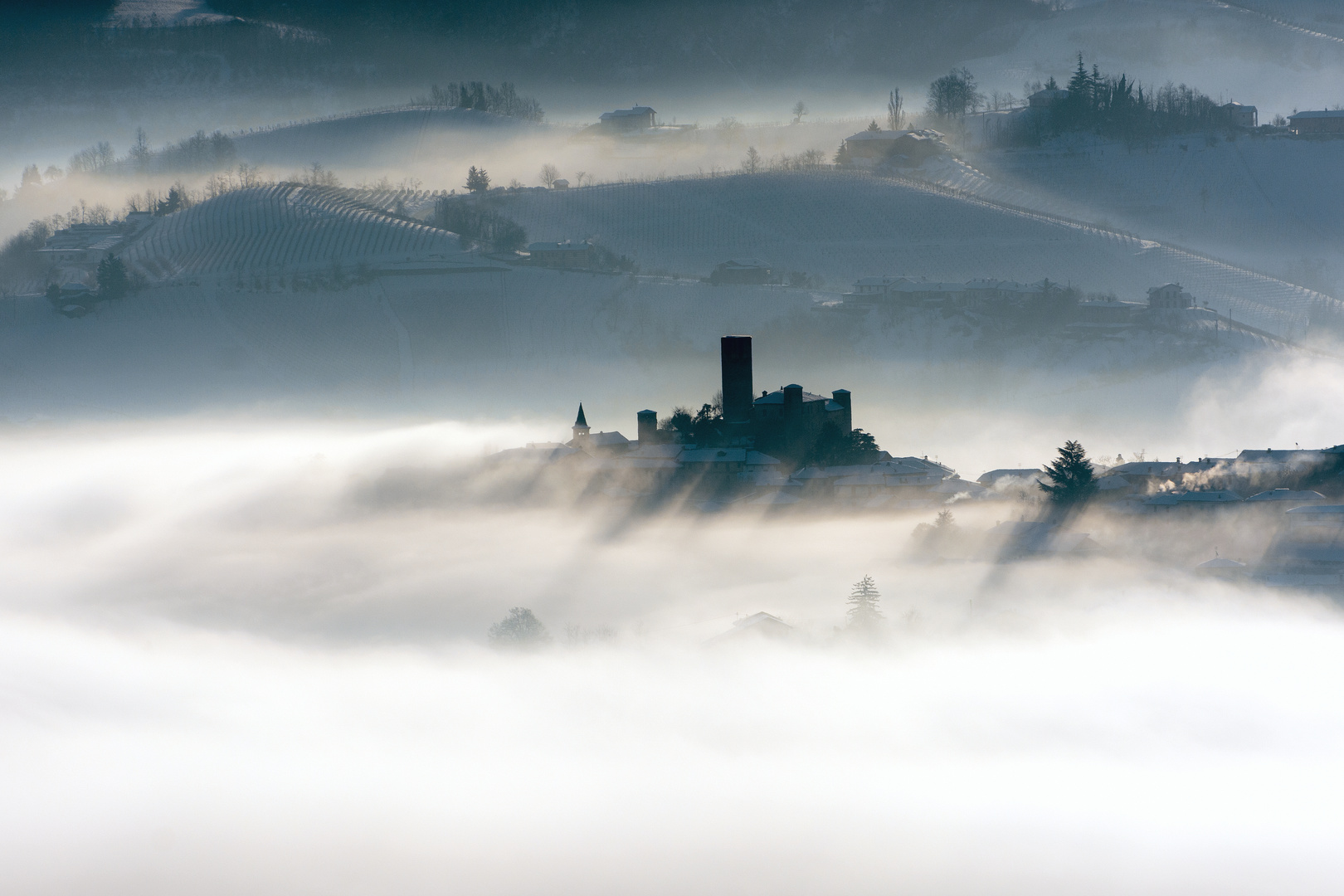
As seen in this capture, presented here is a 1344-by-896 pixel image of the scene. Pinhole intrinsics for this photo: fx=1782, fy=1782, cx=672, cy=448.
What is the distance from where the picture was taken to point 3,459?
94.8m

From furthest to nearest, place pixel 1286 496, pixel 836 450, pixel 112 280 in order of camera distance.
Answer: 1. pixel 112 280
2. pixel 836 450
3. pixel 1286 496

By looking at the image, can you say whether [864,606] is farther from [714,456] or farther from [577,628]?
[714,456]

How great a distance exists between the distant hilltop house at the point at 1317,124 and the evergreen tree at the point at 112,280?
107 m

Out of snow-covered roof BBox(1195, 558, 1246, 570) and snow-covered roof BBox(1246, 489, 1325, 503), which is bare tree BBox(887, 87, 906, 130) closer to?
snow-covered roof BBox(1246, 489, 1325, 503)

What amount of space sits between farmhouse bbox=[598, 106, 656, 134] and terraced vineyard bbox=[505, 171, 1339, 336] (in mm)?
32528

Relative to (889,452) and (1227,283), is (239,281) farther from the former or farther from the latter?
(1227,283)

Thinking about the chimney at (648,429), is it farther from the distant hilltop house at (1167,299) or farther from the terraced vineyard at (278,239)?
the distant hilltop house at (1167,299)

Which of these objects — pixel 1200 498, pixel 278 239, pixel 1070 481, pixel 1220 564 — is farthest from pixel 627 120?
pixel 1220 564

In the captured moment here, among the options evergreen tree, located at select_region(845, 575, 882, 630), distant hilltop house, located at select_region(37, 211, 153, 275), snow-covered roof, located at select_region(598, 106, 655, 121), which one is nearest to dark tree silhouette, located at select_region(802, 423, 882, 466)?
evergreen tree, located at select_region(845, 575, 882, 630)

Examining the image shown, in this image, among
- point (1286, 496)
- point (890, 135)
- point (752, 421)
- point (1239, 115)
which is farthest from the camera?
point (1239, 115)

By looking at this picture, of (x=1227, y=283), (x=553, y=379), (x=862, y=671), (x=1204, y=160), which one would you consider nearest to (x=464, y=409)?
(x=553, y=379)

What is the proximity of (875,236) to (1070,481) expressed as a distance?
2651 inches

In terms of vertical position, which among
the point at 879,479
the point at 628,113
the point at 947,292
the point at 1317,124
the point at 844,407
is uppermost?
the point at 628,113

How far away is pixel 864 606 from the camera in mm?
59562
